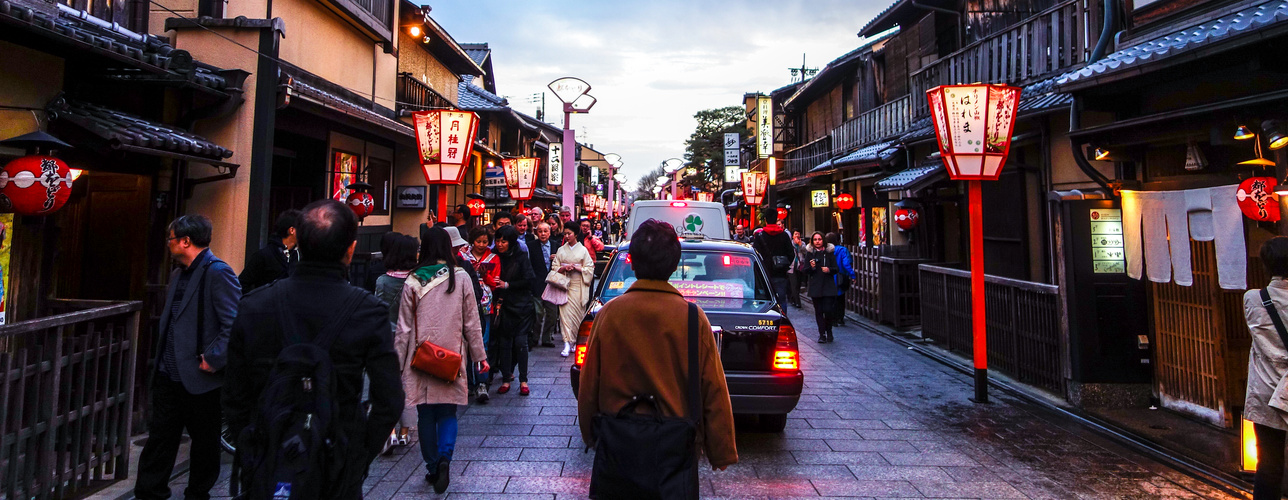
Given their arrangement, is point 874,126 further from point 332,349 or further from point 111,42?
point 332,349

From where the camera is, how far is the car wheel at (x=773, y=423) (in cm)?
635

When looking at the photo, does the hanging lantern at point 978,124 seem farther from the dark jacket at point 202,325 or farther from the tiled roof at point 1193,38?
the dark jacket at point 202,325

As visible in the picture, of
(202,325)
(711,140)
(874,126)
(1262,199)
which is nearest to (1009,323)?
(1262,199)

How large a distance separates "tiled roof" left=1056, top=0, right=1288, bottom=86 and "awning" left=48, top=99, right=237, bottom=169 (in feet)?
31.0

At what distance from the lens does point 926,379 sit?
354 inches

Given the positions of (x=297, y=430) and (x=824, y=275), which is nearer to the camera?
(x=297, y=430)

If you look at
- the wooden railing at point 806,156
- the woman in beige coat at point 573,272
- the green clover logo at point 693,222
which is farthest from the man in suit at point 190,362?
the wooden railing at point 806,156

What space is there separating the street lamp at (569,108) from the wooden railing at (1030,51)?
8.35 m

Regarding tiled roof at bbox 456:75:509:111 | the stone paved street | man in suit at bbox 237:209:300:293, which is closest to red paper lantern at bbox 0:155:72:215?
man in suit at bbox 237:209:300:293

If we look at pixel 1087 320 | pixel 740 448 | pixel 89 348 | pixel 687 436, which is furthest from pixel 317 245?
pixel 1087 320

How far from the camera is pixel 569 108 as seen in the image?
16484 mm

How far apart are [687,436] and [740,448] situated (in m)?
3.35

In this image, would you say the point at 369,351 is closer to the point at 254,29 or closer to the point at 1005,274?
the point at 254,29

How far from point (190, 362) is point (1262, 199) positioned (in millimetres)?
8401
